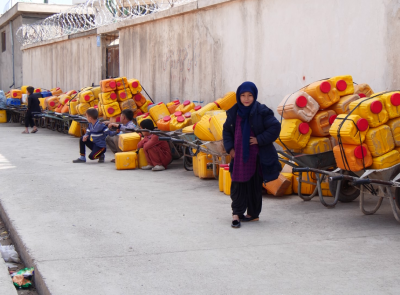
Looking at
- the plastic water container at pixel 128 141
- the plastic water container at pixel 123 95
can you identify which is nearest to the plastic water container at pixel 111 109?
the plastic water container at pixel 123 95

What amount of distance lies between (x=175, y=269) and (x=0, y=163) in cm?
663

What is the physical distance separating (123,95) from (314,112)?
5.93 metres

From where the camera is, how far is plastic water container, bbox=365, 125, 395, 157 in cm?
529

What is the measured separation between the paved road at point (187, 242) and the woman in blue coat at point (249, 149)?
0.79 feet

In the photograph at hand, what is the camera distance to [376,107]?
209 inches

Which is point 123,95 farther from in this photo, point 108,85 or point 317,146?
point 317,146

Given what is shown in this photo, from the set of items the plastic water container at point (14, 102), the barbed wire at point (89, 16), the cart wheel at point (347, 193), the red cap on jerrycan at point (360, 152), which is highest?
the barbed wire at point (89, 16)

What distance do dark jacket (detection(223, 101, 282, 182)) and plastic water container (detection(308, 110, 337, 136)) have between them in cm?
106

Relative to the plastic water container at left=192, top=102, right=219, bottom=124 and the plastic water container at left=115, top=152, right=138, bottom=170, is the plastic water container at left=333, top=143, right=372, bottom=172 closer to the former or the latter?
the plastic water container at left=192, top=102, right=219, bottom=124

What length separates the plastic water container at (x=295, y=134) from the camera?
6.18 metres

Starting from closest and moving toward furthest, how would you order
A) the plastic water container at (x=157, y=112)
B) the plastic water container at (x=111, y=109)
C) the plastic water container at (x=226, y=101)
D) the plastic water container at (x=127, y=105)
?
the plastic water container at (x=226, y=101) < the plastic water container at (x=157, y=112) < the plastic water container at (x=111, y=109) < the plastic water container at (x=127, y=105)

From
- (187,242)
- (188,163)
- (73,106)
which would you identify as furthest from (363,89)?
(73,106)

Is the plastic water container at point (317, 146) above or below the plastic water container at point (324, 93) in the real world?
below

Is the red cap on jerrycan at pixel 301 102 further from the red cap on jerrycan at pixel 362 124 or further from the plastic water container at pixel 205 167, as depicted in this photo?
the plastic water container at pixel 205 167
